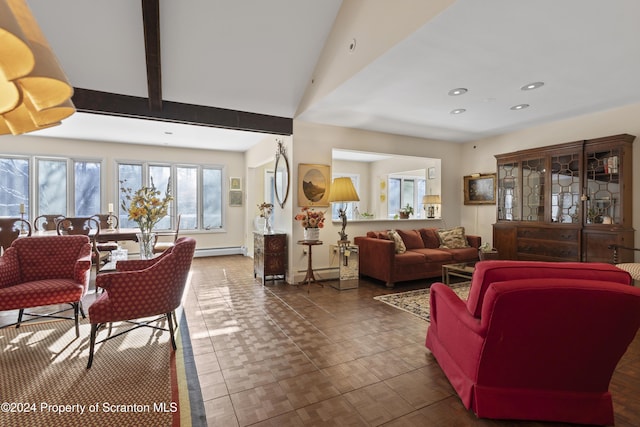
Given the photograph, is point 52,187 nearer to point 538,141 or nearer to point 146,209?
point 146,209

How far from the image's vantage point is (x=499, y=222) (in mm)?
5508

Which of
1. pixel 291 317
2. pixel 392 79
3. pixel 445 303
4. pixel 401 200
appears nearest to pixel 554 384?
pixel 445 303

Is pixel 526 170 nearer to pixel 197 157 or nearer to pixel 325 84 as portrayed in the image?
pixel 325 84

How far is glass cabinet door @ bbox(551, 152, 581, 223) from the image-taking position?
450 centimetres

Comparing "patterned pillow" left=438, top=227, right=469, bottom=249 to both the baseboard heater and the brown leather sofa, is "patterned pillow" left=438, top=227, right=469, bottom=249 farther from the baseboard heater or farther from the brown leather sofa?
the baseboard heater

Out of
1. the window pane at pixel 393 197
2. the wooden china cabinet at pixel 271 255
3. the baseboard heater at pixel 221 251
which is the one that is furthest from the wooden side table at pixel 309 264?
the window pane at pixel 393 197

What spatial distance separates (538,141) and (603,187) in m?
1.36

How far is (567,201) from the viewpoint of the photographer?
182 inches

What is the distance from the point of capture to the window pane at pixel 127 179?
22.7 ft

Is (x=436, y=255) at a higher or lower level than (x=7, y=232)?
lower

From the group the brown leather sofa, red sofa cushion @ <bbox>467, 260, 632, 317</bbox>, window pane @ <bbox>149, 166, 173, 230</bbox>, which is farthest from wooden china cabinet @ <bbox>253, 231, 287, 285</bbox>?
red sofa cushion @ <bbox>467, 260, 632, 317</bbox>

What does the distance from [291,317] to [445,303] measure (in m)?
1.82

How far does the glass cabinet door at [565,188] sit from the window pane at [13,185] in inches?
374

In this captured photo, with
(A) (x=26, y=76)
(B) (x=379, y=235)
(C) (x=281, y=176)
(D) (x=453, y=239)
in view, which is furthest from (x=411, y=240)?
(A) (x=26, y=76)
